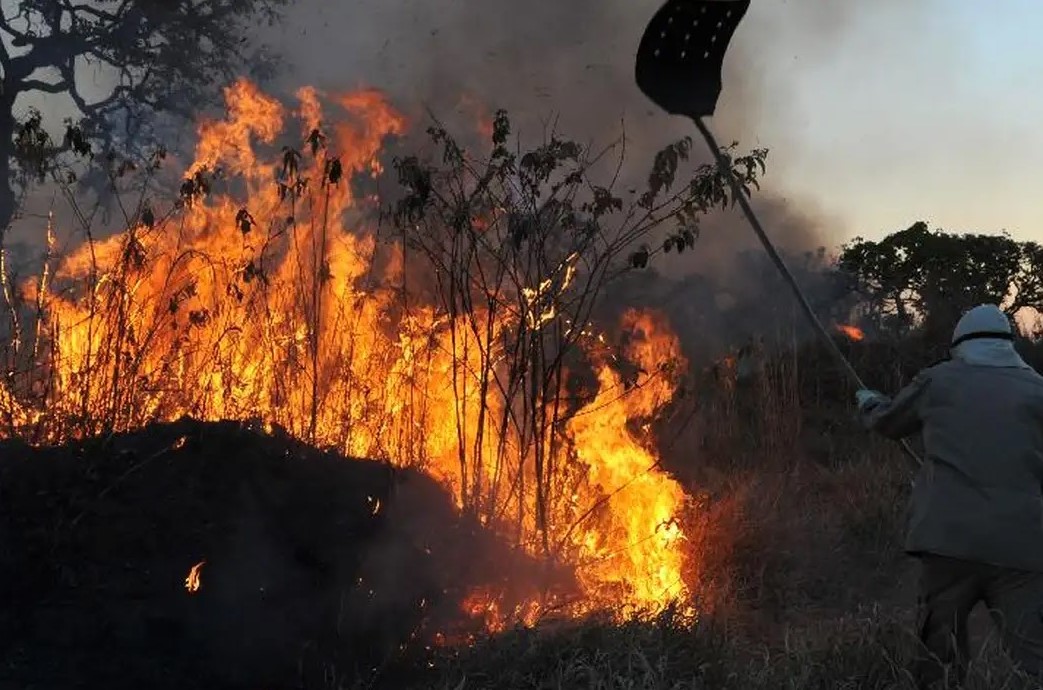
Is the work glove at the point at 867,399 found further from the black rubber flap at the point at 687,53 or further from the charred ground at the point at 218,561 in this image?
the charred ground at the point at 218,561

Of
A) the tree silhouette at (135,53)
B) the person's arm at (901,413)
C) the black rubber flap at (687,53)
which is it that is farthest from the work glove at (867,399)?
the tree silhouette at (135,53)

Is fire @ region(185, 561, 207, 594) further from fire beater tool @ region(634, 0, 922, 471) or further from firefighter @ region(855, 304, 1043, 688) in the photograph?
firefighter @ region(855, 304, 1043, 688)

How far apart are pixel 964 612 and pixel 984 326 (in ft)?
3.45

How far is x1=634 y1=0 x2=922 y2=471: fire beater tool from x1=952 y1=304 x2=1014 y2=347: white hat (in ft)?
1.82

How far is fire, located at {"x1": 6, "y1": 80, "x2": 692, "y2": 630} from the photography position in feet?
17.5

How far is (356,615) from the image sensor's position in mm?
4270

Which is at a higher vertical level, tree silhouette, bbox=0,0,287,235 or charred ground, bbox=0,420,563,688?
tree silhouette, bbox=0,0,287,235

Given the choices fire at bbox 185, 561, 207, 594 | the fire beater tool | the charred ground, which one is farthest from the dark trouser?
fire at bbox 185, 561, 207, 594

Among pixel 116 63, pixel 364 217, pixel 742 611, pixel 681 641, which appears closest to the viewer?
pixel 681 641

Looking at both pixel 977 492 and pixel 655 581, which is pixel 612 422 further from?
pixel 977 492

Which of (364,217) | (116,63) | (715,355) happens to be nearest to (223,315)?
(364,217)

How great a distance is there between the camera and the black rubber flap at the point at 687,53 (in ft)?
11.0

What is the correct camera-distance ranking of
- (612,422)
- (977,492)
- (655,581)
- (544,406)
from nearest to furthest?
(977,492) < (655,581) < (544,406) < (612,422)

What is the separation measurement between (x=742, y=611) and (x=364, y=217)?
145 inches
